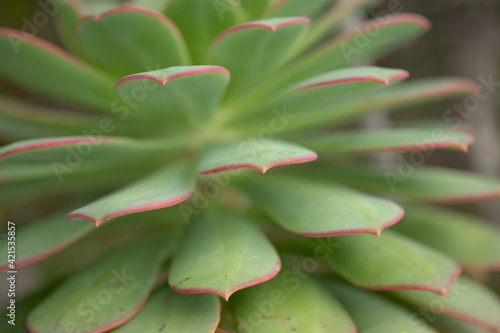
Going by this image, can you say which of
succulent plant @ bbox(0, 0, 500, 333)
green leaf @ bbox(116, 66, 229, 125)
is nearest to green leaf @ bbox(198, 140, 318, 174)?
succulent plant @ bbox(0, 0, 500, 333)

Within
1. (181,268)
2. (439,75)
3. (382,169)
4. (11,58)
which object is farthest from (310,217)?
(439,75)

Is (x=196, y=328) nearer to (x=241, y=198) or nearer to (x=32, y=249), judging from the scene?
(x=32, y=249)

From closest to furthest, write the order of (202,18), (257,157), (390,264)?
(257,157) → (390,264) → (202,18)

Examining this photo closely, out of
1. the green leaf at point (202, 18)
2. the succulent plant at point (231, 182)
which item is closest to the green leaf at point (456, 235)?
the succulent plant at point (231, 182)

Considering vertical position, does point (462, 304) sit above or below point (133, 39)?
below

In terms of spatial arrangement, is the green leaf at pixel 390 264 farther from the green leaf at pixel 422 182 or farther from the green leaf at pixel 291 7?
the green leaf at pixel 291 7

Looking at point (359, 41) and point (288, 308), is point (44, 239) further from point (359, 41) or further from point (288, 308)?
point (359, 41)

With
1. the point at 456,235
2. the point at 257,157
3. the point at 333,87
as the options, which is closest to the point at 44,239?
the point at 257,157
